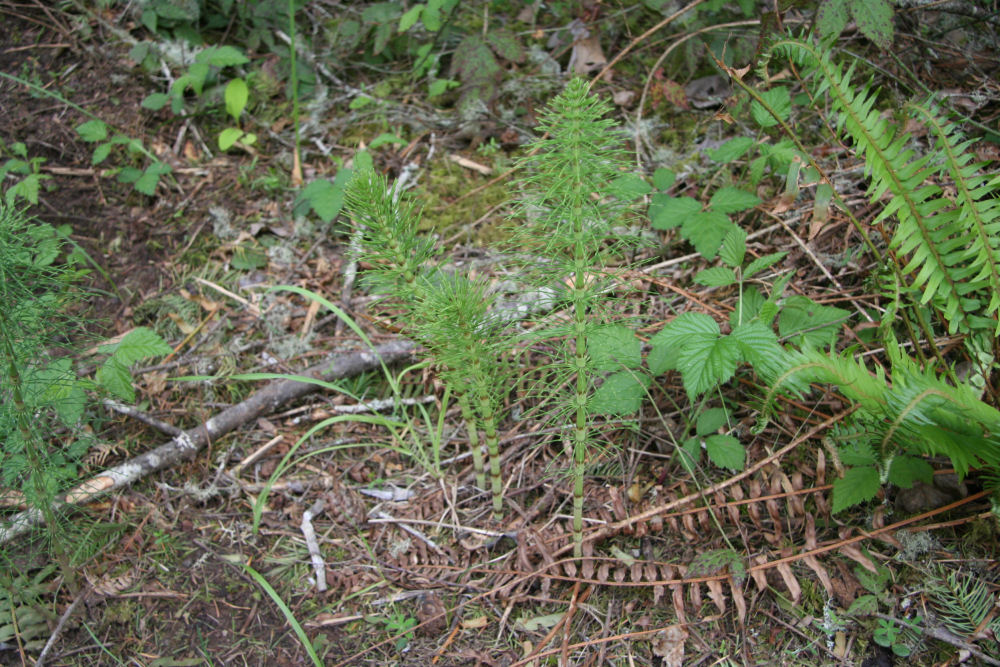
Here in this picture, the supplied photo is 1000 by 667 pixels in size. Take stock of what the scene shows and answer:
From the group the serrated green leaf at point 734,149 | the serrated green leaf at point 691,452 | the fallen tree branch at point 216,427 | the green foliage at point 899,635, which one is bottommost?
the fallen tree branch at point 216,427

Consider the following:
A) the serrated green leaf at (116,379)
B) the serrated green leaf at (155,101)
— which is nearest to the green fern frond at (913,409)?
the serrated green leaf at (116,379)

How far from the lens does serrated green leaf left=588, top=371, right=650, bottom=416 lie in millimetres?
2084

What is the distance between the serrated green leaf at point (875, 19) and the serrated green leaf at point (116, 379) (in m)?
3.01

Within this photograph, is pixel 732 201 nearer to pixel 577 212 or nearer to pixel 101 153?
pixel 577 212

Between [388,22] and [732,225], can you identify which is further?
[388,22]

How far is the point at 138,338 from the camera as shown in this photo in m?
2.54

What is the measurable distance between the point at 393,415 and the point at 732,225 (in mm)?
1487

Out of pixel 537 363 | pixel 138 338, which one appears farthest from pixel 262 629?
pixel 537 363

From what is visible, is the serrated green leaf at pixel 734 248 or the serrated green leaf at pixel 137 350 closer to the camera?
the serrated green leaf at pixel 734 248

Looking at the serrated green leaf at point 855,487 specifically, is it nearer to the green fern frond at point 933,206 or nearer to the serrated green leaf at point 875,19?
the green fern frond at point 933,206

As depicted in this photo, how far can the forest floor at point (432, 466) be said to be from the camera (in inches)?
79.6

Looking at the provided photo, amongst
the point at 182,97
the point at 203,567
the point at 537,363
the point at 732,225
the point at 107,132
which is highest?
the point at 732,225

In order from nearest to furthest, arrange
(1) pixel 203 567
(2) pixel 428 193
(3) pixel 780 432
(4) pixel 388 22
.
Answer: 1. (3) pixel 780 432
2. (1) pixel 203 567
3. (2) pixel 428 193
4. (4) pixel 388 22

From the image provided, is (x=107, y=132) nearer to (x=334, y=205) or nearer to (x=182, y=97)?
(x=182, y=97)
